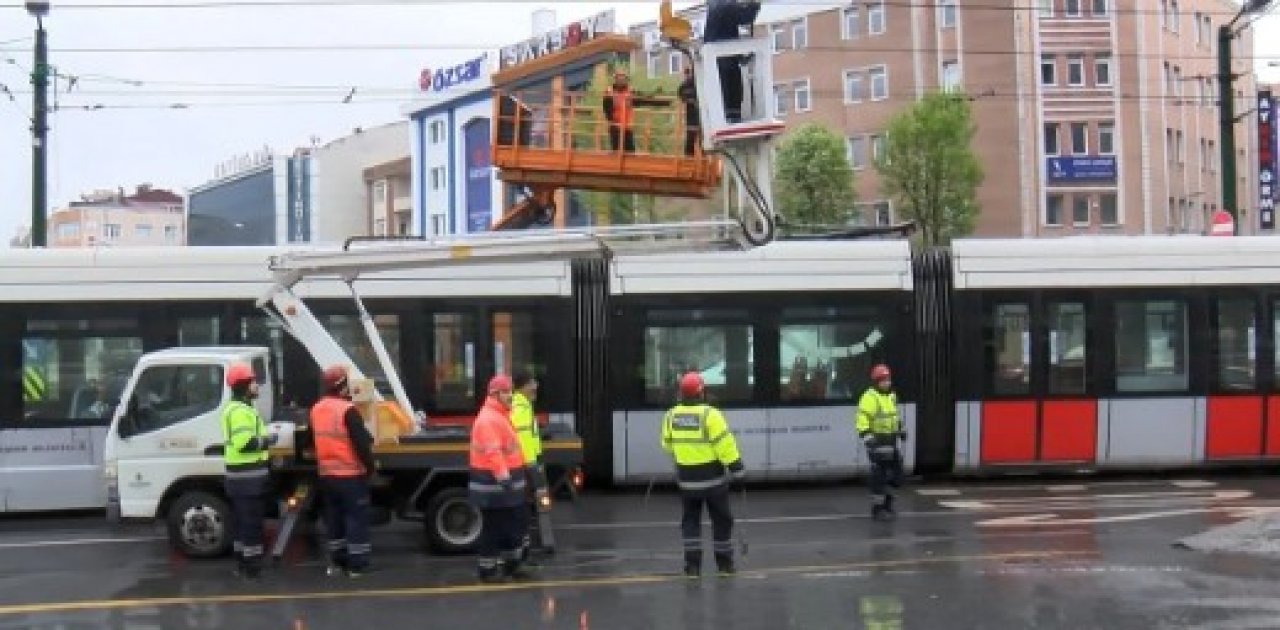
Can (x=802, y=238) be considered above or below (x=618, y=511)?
above

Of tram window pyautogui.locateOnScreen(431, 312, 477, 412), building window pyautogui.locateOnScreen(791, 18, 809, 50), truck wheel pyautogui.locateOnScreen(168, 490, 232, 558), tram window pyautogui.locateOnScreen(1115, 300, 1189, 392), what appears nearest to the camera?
truck wheel pyautogui.locateOnScreen(168, 490, 232, 558)

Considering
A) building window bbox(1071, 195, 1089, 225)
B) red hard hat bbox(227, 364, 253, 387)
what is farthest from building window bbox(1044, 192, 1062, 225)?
red hard hat bbox(227, 364, 253, 387)

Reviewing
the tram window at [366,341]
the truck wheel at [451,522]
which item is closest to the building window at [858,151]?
the tram window at [366,341]

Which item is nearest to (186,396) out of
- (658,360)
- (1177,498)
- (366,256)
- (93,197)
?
(366,256)

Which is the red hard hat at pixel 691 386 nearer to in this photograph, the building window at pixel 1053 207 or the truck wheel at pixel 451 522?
the truck wheel at pixel 451 522

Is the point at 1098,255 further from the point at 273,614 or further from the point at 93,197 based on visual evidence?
the point at 93,197

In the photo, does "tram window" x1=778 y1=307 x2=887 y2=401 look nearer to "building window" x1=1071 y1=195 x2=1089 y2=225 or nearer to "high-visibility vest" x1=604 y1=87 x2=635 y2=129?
"high-visibility vest" x1=604 y1=87 x2=635 y2=129

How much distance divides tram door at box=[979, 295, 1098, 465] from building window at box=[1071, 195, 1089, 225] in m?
36.5

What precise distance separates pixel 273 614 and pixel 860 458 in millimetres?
8858

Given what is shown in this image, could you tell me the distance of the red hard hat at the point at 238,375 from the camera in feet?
36.8

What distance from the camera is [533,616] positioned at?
925 centimetres

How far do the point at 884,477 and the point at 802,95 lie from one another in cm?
4414

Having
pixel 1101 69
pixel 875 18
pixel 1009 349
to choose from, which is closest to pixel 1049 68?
pixel 1101 69

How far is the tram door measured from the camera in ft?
54.9
